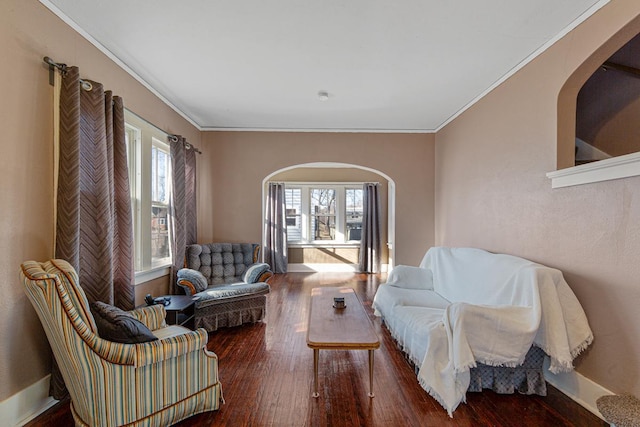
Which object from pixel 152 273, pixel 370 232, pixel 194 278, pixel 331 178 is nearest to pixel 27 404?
pixel 152 273

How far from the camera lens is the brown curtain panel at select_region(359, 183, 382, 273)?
6980 mm

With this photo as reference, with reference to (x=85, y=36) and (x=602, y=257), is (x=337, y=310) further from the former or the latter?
(x=85, y=36)

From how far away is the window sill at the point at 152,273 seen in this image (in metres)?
3.19

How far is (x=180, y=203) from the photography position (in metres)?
3.87

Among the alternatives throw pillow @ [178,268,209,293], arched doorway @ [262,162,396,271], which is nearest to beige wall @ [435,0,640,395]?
throw pillow @ [178,268,209,293]

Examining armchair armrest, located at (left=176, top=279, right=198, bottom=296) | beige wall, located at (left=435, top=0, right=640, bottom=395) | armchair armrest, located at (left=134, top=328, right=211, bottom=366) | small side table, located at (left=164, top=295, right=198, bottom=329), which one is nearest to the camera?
armchair armrest, located at (left=134, top=328, right=211, bottom=366)

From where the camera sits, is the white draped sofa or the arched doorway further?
the arched doorway

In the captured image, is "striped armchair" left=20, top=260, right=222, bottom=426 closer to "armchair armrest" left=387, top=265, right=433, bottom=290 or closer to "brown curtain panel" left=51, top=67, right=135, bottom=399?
"brown curtain panel" left=51, top=67, right=135, bottom=399

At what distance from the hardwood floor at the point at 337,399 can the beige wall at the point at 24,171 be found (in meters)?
0.45

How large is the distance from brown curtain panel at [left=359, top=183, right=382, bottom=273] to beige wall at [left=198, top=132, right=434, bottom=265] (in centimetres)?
191

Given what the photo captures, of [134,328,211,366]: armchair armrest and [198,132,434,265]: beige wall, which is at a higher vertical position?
[198,132,434,265]: beige wall

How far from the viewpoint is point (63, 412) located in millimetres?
2078

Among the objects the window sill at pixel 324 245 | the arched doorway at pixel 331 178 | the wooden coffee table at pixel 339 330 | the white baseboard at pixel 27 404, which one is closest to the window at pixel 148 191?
the white baseboard at pixel 27 404

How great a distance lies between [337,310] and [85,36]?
9.89ft
